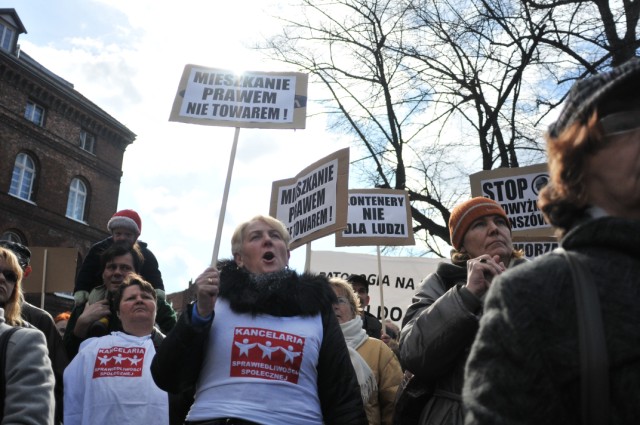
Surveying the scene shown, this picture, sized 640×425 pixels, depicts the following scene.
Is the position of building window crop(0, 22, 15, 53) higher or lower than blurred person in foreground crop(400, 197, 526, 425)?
higher

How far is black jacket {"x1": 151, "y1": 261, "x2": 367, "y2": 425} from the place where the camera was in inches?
106

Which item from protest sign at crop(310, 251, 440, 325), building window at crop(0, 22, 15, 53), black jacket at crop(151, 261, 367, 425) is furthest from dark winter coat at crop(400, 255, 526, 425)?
building window at crop(0, 22, 15, 53)

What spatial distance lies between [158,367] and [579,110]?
2.05 m

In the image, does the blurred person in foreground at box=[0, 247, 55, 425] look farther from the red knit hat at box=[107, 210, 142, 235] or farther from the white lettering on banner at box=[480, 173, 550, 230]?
the white lettering on banner at box=[480, 173, 550, 230]

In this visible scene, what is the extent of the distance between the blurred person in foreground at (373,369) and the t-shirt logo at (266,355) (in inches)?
31.4

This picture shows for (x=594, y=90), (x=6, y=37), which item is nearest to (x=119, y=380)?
(x=594, y=90)

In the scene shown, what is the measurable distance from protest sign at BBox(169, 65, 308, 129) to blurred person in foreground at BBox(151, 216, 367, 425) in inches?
103

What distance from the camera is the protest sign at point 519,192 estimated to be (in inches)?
264

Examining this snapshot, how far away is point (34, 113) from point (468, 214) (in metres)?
27.8

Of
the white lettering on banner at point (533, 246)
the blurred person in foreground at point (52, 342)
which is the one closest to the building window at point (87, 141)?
the white lettering on banner at point (533, 246)

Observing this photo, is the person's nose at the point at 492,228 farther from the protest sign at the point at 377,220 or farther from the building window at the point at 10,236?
the building window at the point at 10,236

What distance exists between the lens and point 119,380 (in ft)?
11.6

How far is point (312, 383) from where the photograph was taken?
2727 millimetres

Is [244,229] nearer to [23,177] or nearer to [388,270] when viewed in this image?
[388,270]
